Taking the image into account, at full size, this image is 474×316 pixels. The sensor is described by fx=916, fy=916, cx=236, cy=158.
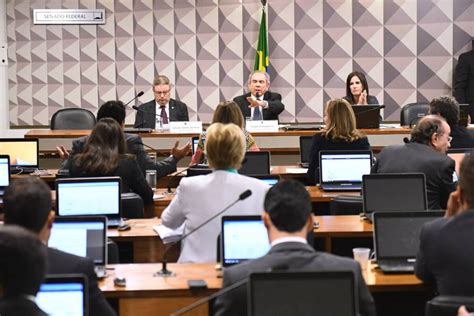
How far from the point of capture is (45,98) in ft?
41.6

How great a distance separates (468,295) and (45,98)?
9693 mm

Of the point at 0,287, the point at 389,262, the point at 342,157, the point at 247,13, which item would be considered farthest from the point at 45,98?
the point at 0,287

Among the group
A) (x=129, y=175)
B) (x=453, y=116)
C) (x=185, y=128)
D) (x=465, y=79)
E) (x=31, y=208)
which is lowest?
(x=31, y=208)

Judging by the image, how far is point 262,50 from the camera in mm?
12023

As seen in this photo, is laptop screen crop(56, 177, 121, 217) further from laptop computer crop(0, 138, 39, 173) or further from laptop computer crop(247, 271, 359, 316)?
laptop computer crop(0, 138, 39, 173)

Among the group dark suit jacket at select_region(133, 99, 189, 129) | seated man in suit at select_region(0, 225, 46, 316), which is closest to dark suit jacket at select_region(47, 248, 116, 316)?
seated man in suit at select_region(0, 225, 46, 316)

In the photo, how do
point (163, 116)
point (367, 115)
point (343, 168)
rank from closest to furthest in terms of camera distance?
point (343, 168)
point (367, 115)
point (163, 116)

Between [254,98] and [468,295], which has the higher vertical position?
[254,98]

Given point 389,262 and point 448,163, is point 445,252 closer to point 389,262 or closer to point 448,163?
point 389,262

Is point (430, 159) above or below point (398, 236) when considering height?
above

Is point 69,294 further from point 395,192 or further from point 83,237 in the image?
point 395,192

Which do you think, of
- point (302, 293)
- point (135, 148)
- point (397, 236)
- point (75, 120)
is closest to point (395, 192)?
point (397, 236)

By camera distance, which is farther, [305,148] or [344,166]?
[305,148]

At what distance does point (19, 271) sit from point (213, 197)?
2.52 meters
